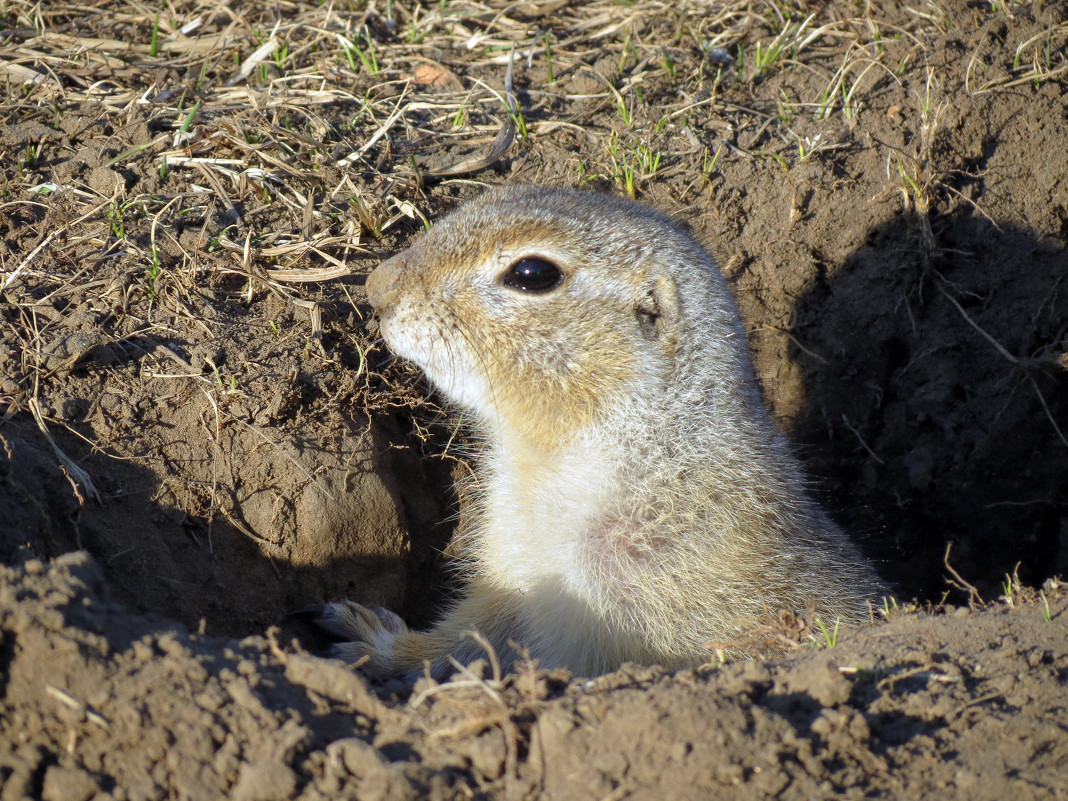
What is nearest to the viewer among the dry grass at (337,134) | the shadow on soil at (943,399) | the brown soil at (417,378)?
the brown soil at (417,378)

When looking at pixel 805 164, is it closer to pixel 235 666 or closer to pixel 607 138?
pixel 607 138

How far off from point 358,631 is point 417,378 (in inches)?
61.7

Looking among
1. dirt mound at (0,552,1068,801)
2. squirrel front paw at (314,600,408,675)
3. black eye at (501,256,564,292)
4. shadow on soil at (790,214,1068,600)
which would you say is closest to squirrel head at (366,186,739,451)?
black eye at (501,256,564,292)

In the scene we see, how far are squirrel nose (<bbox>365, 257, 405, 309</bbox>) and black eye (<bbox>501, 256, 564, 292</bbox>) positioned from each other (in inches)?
21.6

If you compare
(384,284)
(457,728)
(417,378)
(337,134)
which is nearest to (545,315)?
(384,284)

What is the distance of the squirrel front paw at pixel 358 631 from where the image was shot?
4508mm

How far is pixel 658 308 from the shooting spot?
4.23 metres

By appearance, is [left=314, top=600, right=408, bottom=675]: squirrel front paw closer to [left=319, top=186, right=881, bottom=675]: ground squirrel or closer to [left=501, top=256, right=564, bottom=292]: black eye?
[left=319, top=186, right=881, bottom=675]: ground squirrel

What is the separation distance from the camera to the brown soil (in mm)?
2529

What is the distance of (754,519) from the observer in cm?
420

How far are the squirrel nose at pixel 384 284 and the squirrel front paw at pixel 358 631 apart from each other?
1592 millimetres

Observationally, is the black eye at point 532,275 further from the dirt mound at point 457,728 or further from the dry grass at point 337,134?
the dirt mound at point 457,728

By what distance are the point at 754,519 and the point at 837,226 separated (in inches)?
116

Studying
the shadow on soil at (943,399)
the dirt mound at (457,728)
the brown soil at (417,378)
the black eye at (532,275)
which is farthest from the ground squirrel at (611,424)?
the shadow on soil at (943,399)
